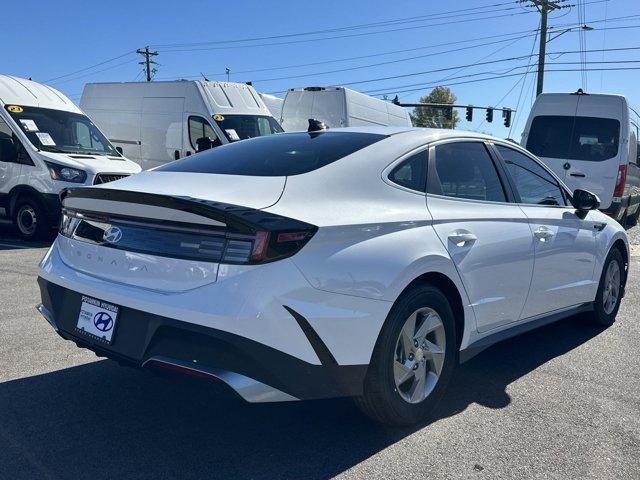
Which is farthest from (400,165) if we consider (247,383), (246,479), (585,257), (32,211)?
(32,211)

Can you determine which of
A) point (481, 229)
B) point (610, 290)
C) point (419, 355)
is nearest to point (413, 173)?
point (481, 229)

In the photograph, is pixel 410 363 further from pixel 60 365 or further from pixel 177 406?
pixel 60 365

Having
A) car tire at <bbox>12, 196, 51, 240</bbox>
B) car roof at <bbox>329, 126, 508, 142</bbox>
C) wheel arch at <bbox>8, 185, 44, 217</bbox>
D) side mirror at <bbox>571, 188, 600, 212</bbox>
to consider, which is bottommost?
car tire at <bbox>12, 196, 51, 240</bbox>

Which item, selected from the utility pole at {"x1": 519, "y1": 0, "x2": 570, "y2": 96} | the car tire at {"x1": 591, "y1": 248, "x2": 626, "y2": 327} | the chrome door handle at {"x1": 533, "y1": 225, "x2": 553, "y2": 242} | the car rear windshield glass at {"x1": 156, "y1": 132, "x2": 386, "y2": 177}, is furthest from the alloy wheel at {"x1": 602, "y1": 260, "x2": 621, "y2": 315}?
the utility pole at {"x1": 519, "y1": 0, "x2": 570, "y2": 96}

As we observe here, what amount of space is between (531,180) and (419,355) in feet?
6.58

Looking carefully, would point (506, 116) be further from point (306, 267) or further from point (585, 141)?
point (306, 267)

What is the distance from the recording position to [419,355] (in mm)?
3541

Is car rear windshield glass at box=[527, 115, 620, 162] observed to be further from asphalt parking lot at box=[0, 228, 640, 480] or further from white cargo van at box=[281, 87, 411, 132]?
asphalt parking lot at box=[0, 228, 640, 480]

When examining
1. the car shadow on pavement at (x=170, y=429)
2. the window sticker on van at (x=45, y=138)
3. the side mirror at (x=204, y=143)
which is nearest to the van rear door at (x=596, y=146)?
the side mirror at (x=204, y=143)

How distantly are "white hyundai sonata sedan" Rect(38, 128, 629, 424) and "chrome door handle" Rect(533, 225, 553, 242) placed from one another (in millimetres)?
118

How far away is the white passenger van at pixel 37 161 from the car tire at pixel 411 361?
763 centimetres

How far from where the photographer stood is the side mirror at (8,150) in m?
10.3

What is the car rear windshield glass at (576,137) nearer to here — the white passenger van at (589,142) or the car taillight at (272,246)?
the white passenger van at (589,142)

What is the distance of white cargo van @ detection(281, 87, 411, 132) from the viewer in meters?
15.6
